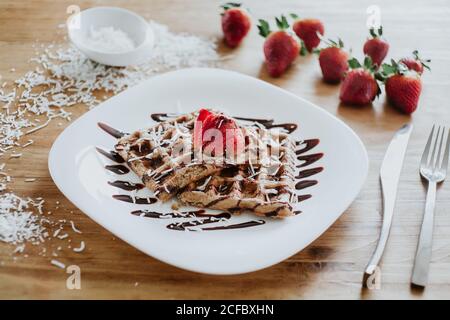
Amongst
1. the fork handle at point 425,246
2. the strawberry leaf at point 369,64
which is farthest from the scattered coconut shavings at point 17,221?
the strawberry leaf at point 369,64

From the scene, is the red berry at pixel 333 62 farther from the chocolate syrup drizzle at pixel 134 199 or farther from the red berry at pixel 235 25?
the chocolate syrup drizzle at pixel 134 199

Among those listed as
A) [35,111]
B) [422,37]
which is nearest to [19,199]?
[35,111]

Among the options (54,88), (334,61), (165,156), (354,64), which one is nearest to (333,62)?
(334,61)

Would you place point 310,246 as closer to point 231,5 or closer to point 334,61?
point 334,61

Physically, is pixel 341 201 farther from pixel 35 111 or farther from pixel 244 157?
pixel 35 111

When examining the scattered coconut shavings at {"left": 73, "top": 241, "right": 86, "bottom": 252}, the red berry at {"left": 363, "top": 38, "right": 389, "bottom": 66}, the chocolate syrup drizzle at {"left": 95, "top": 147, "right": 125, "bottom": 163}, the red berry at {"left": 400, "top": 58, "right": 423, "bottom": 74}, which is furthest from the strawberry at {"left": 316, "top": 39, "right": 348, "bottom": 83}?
the scattered coconut shavings at {"left": 73, "top": 241, "right": 86, "bottom": 252}

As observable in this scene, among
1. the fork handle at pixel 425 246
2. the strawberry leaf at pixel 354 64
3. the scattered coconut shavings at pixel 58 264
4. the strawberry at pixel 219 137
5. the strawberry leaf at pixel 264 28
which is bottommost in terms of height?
the scattered coconut shavings at pixel 58 264
